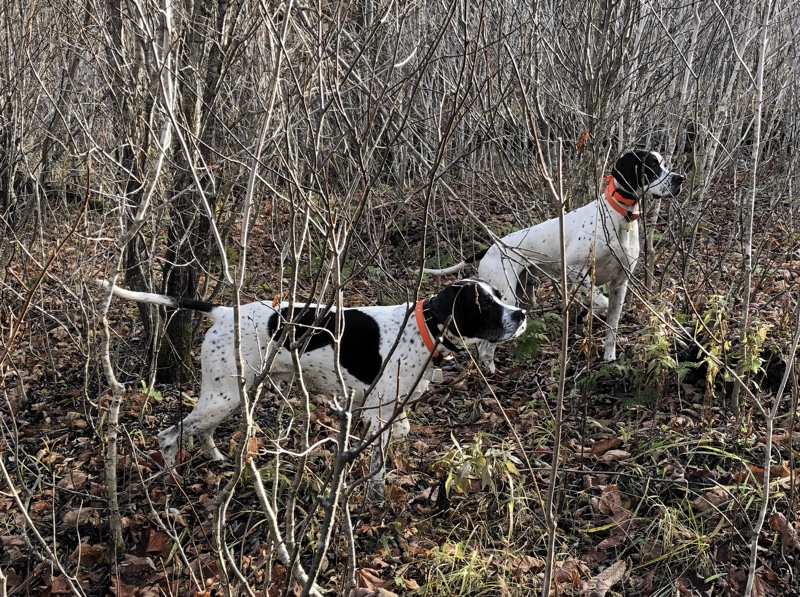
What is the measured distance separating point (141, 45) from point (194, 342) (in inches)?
110

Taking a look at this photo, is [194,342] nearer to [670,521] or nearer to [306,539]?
[306,539]

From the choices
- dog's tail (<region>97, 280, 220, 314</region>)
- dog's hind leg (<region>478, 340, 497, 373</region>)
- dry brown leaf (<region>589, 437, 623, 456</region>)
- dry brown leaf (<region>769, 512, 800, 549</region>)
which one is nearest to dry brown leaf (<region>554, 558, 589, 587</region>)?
dry brown leaf (<region>769, 512, 800, 549</region>)

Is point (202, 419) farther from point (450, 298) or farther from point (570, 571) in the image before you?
point (570, 571)

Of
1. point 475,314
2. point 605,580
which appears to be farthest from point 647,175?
point 605,580

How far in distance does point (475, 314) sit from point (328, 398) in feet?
3.58

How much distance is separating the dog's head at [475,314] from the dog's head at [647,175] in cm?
179

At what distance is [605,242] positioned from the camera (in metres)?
5.86

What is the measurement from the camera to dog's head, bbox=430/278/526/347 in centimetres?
443

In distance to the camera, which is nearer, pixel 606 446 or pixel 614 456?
pixel 614 456

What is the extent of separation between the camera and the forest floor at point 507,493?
11.6 feet

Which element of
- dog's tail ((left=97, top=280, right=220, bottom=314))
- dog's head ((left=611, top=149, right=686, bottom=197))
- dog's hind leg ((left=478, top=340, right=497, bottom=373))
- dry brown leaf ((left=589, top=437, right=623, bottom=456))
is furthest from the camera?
dog's hind leg ((left=478, top=340, right=497, bottom=373))

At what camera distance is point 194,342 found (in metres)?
6.45

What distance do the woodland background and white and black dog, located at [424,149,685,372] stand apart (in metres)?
0.28

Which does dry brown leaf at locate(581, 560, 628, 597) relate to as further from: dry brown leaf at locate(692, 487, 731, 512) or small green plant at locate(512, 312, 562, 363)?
A: small green plant at locate(512, 312, 562, 363)
